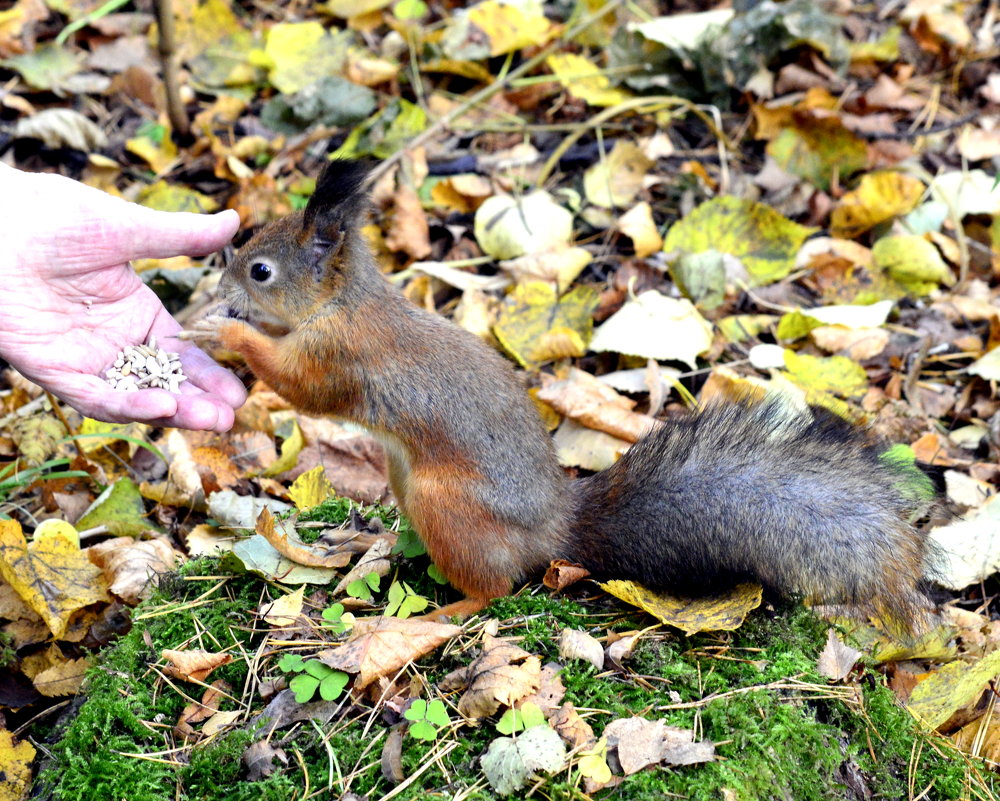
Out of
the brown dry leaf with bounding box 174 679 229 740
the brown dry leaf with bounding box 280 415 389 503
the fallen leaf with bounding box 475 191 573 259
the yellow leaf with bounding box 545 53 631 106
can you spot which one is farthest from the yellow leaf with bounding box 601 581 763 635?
the yellow leaf with bounding box 545 53 631 106

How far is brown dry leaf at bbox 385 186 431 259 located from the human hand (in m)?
1.34

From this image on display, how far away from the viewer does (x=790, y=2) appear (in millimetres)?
4180

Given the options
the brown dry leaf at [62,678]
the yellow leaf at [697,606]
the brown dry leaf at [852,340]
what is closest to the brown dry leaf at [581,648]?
the yellow leaf at [697,606]

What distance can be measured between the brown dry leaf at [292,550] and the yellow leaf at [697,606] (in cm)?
66

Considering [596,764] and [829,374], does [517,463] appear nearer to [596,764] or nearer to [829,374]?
[596,764]

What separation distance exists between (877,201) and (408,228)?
5.97ft

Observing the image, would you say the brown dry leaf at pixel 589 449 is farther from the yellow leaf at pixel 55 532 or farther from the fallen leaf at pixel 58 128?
the fallen leaf at pixel 58 128

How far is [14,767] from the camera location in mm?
1979

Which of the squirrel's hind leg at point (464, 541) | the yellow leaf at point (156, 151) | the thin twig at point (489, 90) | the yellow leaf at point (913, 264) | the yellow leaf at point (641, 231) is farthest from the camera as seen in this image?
the yellow leaf at point (156, 151)

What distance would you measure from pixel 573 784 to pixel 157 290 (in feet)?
8.13

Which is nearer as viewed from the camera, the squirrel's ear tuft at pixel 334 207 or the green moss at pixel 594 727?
the green moss at pixel 594 727

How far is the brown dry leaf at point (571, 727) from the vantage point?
5.67 ft

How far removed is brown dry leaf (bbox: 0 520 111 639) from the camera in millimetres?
2266

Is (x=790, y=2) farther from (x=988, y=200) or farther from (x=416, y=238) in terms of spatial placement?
(x=416, y=238)
